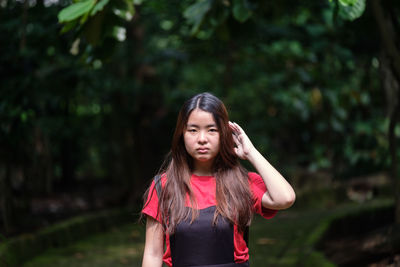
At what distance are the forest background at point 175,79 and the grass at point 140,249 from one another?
0.58m

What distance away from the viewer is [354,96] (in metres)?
5.88

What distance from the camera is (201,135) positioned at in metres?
2.09

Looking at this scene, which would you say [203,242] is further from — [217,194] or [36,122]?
[36,122]

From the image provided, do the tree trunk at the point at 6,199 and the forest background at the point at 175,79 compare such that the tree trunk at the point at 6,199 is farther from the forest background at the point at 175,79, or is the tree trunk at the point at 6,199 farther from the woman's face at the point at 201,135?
the woman's face at the point at 201,135

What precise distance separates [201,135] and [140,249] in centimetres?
388

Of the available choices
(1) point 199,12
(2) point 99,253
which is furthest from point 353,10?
(2) point 99,253

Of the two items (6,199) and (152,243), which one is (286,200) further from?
(6,199)

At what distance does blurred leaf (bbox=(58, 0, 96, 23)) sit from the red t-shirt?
3.20 feet

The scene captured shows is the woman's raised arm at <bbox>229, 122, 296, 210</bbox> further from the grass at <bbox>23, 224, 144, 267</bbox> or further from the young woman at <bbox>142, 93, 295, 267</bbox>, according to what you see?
the grass at <bbox>23, 224, 144, 267</bbox>

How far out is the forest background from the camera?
378cm

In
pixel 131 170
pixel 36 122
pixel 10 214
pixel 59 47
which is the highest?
pixel 59 47

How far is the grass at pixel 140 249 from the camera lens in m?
4.63

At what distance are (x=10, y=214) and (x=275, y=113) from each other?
6.83m

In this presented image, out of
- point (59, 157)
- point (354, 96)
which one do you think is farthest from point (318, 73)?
point (59, 157)
